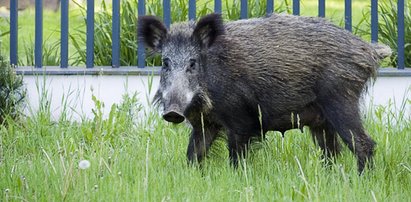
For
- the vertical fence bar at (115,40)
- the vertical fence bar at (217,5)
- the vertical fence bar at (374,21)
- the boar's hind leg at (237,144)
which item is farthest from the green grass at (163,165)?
the vertical fence bar at (217,5)

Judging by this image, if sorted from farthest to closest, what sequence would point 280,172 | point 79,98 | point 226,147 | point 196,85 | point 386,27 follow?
point 386,27
point 79,98
point 226,147
point 196,85
point 280,172

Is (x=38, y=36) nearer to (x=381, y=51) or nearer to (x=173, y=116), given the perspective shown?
(x=173, y=116)

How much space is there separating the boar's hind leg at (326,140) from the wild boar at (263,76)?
0.16 meters

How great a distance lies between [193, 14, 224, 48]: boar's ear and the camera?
277 inches

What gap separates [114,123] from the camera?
8.16 metres

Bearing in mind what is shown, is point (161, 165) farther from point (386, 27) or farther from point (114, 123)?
point (386, 27)

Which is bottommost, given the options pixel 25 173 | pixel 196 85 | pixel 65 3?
pixel 25 173

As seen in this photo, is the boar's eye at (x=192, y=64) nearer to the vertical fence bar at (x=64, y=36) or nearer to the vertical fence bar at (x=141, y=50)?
the vertical fence bar at (x=141, y=50)

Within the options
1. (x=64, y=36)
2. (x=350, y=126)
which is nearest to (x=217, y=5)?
(x=64, y=36)

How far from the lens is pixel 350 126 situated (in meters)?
Answer: 7.17

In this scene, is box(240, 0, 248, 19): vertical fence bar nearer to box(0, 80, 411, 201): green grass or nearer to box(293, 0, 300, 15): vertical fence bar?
box(293, 0, 300, 15): vertical fence bar

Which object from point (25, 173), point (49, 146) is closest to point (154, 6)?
point (49, 146)

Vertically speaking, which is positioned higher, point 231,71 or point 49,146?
point 231,71

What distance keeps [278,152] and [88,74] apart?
2.26m
